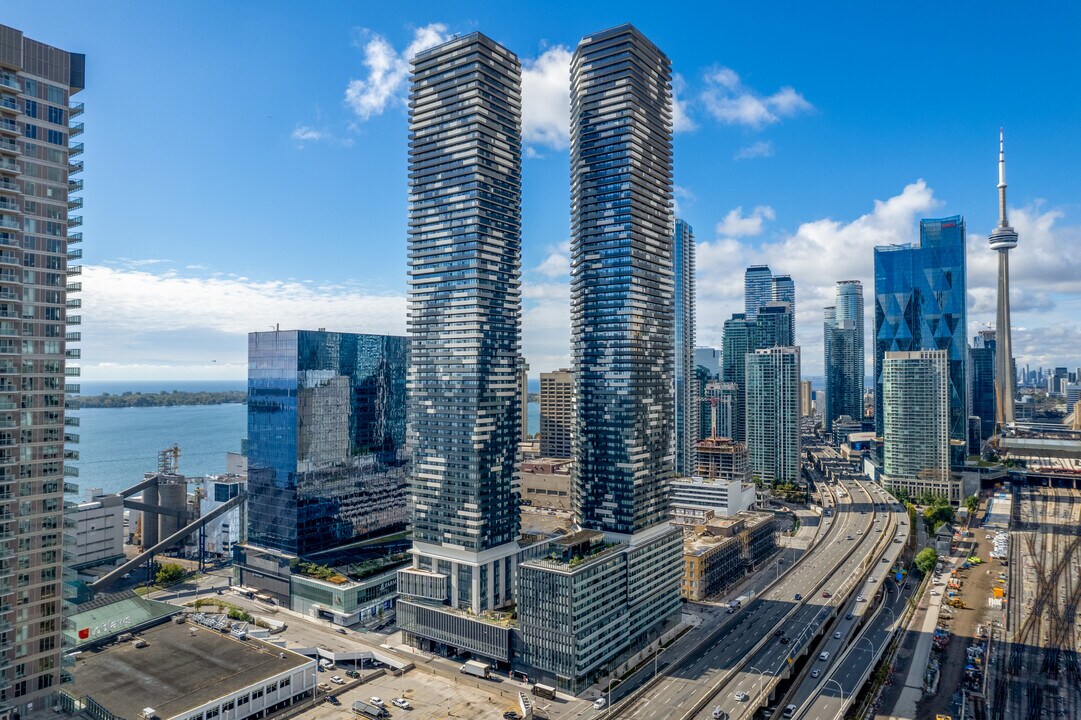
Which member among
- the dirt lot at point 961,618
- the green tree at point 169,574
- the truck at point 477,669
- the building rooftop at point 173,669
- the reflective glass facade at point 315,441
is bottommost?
the dirt lot at point 961,618

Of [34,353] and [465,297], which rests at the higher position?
[465,297]

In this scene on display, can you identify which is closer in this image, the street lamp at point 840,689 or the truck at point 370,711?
the truck at point 370,711

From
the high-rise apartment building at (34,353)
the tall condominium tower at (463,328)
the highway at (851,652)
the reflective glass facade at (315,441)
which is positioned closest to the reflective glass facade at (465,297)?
the tall condominium tower at (463,328)

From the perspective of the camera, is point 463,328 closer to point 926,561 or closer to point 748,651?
point 748,651

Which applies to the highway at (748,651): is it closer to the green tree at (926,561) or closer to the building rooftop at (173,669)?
the green tree at (926,561)

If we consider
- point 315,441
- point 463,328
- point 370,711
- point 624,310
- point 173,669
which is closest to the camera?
point 370,711

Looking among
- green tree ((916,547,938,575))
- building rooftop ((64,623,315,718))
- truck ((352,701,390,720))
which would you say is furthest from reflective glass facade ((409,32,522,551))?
green tree ((916,547,938,575))

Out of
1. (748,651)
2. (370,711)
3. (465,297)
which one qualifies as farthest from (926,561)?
(370,711)
